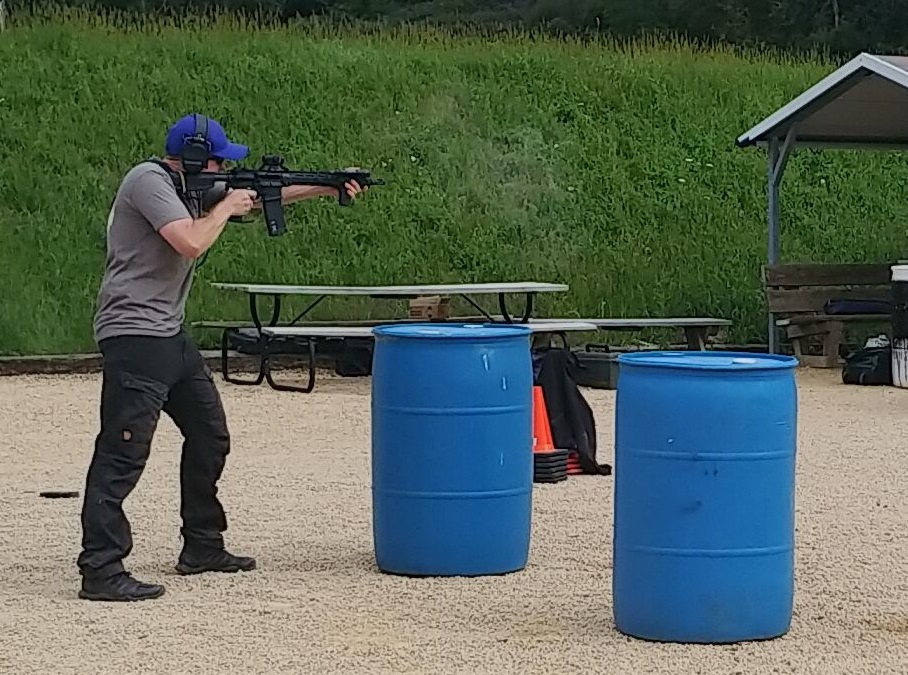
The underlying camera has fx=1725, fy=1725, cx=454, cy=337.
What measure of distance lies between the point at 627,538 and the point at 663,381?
536 mm

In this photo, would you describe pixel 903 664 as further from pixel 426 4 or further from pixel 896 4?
pixel 426 4

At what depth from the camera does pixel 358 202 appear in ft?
65.6

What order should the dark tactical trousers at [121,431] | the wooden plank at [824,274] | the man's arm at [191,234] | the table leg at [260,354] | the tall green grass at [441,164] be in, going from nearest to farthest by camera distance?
1. the man's arm at [191,234]
2. the dark tactical trousers at [121,431]
3. the table leg at [260,354]
4. the wooden plank at [824,274]
5. the tall green grass at [441,164]

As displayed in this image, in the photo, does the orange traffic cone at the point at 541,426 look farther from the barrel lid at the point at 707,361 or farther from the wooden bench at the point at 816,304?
the wooden bench at the point at 816,304

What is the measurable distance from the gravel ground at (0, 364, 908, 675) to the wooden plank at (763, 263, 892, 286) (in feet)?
20.5

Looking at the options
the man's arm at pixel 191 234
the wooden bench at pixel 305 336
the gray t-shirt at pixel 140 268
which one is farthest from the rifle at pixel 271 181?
the wooden bench at pixel 305 336

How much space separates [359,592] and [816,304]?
36.0ft

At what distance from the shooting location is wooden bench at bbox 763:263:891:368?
16.4 m

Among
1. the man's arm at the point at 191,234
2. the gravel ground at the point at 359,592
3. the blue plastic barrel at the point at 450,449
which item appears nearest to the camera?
the gravel ground at the point at 359,592

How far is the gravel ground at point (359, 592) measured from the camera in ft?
17.4

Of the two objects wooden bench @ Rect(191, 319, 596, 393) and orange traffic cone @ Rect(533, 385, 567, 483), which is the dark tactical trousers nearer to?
orange traffic cone @ Rect(533, 385, 567, 483)

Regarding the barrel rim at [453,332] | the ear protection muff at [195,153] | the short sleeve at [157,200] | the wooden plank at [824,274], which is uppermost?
the ear protection muff at [195,153]

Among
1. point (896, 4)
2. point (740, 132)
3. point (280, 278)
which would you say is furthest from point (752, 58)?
point (896, 4)

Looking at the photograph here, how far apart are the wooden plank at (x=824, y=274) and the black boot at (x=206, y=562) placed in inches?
420
